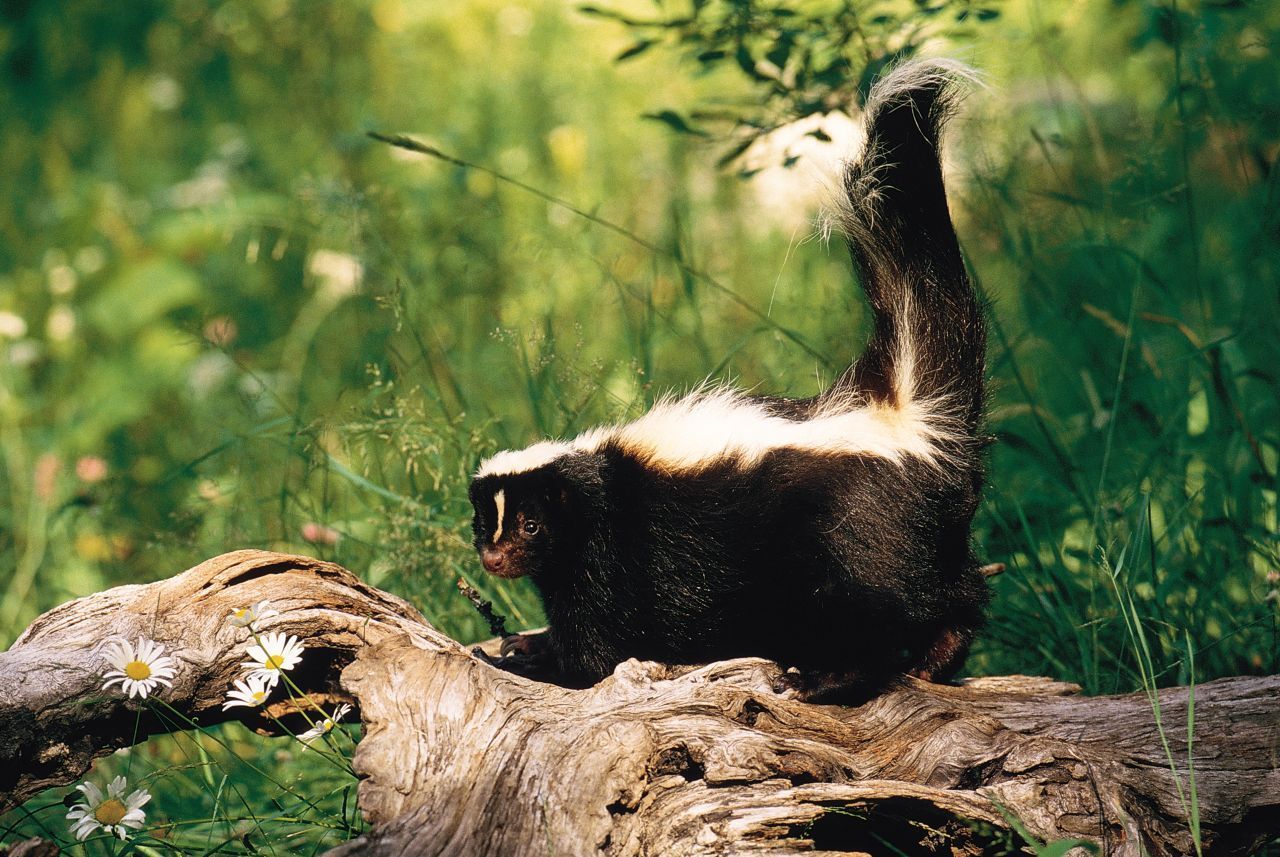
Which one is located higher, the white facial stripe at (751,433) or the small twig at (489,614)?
the white facial stripe at (751,433)

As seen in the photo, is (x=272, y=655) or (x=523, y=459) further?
(x=523, y=459)

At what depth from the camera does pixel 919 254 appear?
3.76 m

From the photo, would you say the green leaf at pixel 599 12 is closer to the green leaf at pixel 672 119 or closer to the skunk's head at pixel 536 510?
the green leaf at pixel 672 119

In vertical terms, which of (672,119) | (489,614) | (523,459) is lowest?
(489,614)

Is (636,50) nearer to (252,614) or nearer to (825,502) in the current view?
(825,502)

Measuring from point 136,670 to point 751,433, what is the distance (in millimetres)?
1802

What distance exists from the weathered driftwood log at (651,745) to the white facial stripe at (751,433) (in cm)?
64

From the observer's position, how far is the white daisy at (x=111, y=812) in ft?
10.1

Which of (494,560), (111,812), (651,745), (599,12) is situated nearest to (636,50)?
(599,12)

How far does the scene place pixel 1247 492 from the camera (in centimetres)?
442

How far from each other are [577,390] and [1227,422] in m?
2.46

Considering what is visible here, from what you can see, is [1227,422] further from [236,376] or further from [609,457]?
[236,376]

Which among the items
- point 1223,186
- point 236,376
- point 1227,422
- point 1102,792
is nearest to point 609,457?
point 1102,792

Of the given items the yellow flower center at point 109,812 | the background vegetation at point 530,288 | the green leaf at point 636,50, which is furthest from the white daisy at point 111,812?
the green leaf at point 636,50
